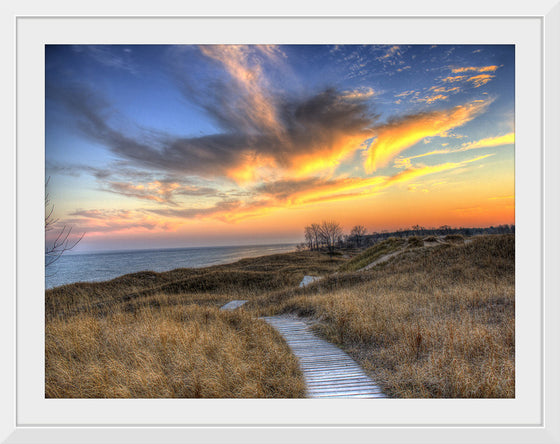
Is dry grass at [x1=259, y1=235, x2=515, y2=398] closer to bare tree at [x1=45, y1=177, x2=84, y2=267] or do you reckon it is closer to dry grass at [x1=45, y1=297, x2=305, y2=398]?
dry grass at [x1=45, y1=297, x2=305, y2=398]

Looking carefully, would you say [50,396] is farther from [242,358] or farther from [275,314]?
[275,314]

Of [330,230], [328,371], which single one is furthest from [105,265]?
[328,371]

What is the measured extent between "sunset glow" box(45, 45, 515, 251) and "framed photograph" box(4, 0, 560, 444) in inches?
2.4

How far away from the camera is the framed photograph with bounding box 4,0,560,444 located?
11.9 ft

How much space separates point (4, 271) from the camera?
3850 millimetres

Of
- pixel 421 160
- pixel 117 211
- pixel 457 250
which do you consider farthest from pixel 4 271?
pixel 457 250

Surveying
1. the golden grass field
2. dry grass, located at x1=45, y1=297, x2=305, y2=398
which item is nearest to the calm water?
dry grass, located at x1=45, y1=297, x2=305, y2=398

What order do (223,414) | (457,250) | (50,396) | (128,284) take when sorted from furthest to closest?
1. (128,284)
2. (457,250)
3. (50,396)
4. (223,414)

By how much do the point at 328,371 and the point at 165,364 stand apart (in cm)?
251

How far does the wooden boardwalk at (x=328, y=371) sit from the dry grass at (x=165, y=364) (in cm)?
25

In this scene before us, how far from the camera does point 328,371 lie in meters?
4.19

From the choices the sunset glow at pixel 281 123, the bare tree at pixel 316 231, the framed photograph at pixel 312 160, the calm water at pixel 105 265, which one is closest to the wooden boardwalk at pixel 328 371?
the framed photograph at pixel 312 160

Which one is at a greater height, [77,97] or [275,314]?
[77,97]
